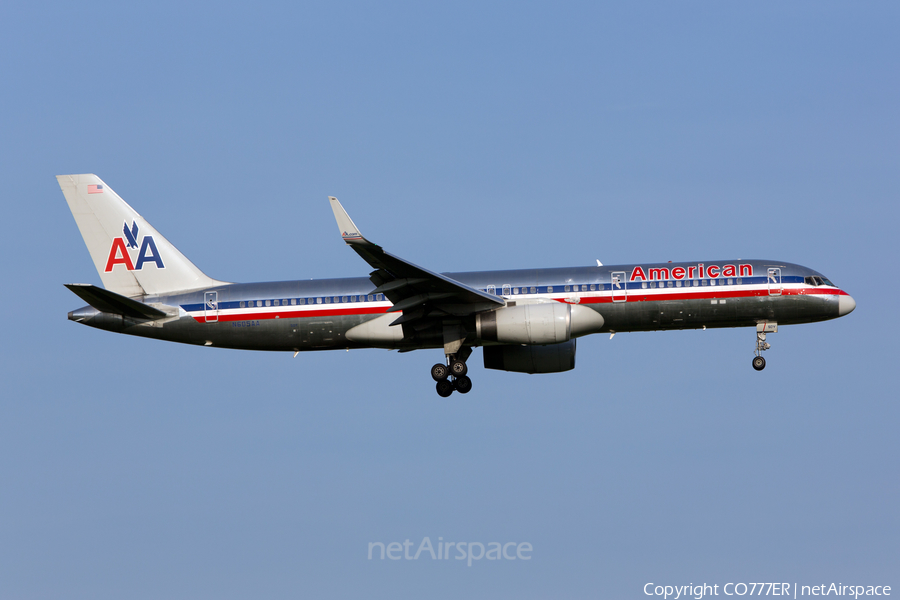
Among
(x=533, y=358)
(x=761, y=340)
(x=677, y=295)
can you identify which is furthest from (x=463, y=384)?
(x=761, y=340)

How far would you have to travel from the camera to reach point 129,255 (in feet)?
150

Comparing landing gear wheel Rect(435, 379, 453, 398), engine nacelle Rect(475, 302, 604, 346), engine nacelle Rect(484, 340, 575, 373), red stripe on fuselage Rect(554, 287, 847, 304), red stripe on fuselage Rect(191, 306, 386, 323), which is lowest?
landing gear wheel Rect(435, 379, 453, 398)

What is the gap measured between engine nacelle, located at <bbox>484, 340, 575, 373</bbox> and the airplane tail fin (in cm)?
1304

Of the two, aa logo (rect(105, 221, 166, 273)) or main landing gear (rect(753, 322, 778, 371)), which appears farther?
aa logo (rect(105, 221, 166, 273))

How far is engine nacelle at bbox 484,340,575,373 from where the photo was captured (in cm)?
4481

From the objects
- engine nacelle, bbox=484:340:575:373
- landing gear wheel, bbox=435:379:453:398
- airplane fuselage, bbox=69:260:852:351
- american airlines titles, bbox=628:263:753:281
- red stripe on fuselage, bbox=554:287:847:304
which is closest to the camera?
red stripe on fuselage, bbox=554:287:847:304

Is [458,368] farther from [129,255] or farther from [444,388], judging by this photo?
[129,255]

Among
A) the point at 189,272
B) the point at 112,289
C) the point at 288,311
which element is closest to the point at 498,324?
the point at 288,311

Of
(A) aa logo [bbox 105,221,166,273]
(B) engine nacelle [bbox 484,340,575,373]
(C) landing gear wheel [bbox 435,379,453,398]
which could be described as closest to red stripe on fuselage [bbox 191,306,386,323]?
(C) landing gear wheel [bbox 435,379,453,398]

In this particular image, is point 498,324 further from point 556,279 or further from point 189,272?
point 189,272

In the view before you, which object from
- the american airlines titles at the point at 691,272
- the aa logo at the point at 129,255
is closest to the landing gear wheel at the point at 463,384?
the american airlines titles at the point at 691,272

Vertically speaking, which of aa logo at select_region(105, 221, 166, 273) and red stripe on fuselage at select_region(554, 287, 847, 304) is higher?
aa logo at select_region(105, 221, 166, 273)

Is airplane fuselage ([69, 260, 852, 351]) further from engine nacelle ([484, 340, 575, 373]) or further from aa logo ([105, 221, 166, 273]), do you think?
engine nacelle ([484, 340, 575, 373])

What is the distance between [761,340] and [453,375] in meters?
13.3
